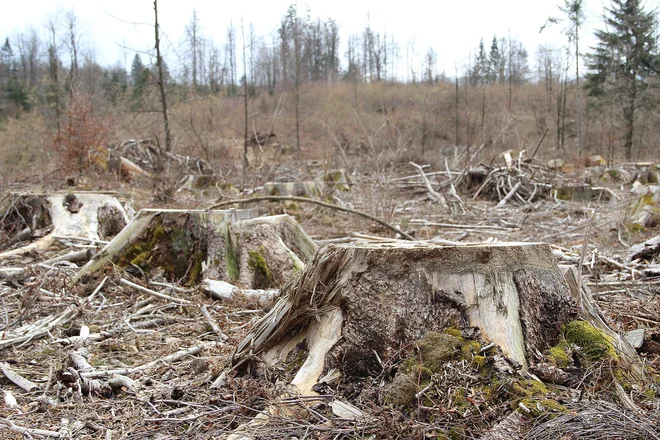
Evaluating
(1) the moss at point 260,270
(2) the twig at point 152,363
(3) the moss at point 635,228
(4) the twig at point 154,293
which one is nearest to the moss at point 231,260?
(1) the moss at point 260,270

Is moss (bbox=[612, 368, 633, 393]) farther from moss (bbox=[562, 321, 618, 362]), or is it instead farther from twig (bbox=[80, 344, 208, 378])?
twig (bbox=[80, 344, 208, 378])

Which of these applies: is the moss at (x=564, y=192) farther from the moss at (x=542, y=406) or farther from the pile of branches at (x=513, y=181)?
A: the moss at (x=542, y=406)

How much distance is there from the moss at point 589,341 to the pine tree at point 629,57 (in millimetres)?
26273

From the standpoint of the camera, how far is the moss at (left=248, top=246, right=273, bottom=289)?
4.77 metres

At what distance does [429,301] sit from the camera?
2166 mm

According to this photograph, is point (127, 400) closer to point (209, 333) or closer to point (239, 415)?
point (239, 415)

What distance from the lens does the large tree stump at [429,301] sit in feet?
6.99

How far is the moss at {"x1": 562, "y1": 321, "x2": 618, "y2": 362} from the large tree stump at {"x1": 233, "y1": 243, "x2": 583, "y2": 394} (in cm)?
5

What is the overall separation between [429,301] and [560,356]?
568 mm

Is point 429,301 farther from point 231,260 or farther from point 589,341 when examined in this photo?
point 231,260

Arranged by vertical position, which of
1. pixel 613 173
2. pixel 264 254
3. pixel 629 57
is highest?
pixel 629 57

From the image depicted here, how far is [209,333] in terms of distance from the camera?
358 centimetres

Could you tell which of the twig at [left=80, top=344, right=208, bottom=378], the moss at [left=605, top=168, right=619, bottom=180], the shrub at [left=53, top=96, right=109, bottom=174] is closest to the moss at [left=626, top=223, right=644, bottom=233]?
the twig at [left=80, top=344, right=208, bottom=378]

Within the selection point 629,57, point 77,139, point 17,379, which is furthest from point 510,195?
point 629,57
